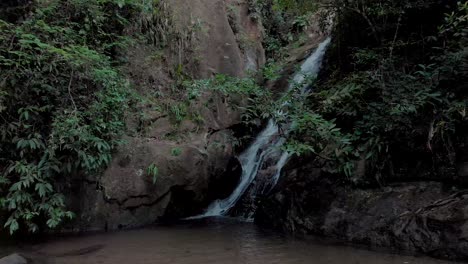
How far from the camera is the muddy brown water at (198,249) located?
4.66 m

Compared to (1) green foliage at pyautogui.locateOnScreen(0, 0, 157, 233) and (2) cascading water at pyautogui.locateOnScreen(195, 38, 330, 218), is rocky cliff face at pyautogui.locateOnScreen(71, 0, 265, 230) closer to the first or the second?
(2) cascading water at pyautogui.locateOnScreen(195, 38, 330, 218)

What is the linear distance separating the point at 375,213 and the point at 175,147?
358 cm

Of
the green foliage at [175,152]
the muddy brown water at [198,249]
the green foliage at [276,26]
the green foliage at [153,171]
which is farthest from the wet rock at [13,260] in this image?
the green foliage at [276,26]

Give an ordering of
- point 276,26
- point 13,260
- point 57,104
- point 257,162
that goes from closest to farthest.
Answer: point 13,260
point 57,104
point 257,162
point 276,26

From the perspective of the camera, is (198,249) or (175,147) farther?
(175,147)

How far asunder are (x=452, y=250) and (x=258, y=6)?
9.04 m

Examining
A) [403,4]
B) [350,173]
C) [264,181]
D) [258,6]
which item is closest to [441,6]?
[403,4]

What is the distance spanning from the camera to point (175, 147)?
23.4 ft

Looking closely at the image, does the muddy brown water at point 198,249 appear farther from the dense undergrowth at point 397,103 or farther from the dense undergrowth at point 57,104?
the dense undergrowth at point 397,103

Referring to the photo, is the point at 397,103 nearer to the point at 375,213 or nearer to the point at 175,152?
the point at 375,213

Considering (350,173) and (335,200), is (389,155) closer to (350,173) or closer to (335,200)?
(350,173)

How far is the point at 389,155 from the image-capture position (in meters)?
5.55

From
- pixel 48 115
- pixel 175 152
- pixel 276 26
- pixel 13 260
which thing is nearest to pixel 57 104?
pixel 48 115

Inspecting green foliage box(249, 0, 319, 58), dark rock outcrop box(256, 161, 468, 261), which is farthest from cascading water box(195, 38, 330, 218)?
green foliage box(249, 0, 319, 58)
